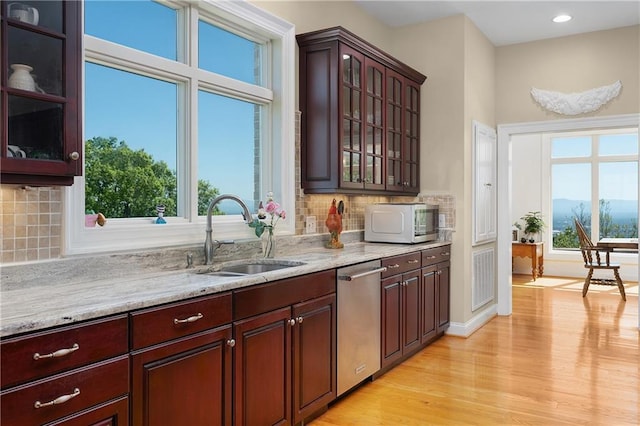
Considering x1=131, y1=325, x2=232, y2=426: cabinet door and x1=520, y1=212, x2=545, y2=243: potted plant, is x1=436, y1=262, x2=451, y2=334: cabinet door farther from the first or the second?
x1=520, y1=212, x2=545, y2=243: potted plant

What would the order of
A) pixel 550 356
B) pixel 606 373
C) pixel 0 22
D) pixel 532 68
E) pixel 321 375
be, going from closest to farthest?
1. pixel 0 22
2. pixel 321 375
3. pixel 606 373
4. pixel 550 356
5. pixel 532 68

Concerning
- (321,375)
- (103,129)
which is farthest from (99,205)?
(321,375)

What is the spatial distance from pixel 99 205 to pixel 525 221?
770 cm

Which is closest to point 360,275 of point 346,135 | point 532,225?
point 346,135

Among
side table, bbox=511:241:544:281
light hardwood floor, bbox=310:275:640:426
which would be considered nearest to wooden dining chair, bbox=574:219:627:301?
side table, bbox=511:241:544:281

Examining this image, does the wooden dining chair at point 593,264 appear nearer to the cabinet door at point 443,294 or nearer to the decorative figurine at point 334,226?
the cabinet door at point 443,294

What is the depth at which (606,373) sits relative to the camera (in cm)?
360

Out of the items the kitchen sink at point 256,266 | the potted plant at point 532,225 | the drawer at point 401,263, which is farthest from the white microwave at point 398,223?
the potted plant at point 532,225

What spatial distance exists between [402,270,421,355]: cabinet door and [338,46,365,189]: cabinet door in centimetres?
83

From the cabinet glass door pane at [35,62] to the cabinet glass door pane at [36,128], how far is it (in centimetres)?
5

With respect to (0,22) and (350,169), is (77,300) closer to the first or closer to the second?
(0,22)

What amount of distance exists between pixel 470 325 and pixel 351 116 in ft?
7.80

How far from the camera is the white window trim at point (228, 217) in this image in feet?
7.32

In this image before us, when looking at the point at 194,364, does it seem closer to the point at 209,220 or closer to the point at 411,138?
the point at 209,220
